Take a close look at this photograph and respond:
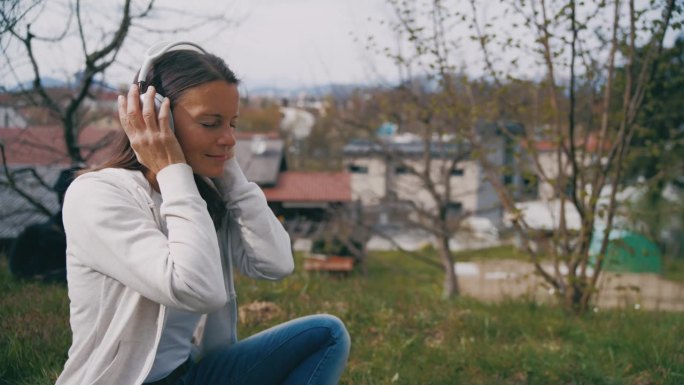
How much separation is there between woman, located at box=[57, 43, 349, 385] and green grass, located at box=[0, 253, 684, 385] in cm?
79

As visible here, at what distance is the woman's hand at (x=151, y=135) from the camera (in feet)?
5.79

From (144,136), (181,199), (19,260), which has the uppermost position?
(144,136)

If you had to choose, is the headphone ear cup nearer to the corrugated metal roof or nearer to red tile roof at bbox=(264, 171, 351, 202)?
the corrugated metal roof

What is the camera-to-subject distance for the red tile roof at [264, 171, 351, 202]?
20641 mm

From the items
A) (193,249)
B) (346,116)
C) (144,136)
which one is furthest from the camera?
(346,116)

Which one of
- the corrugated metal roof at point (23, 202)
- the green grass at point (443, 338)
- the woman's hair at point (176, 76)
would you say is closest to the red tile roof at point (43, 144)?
the corrugated metal roof at point (23, 202)

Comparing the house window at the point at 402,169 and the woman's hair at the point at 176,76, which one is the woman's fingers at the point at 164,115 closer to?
the woman's hair at the point at 176,76

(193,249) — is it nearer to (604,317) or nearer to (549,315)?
(549,315)

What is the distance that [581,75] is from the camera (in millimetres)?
4820

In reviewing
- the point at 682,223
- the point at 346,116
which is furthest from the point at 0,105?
the point at 682,223

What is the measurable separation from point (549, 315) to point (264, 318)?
5.91 feet

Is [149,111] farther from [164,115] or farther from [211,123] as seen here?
[211,123]

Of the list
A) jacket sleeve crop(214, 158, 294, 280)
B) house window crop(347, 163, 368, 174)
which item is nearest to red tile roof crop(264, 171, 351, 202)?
house window crop(347, 163, 368, 174)

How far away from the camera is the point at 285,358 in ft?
6.48
